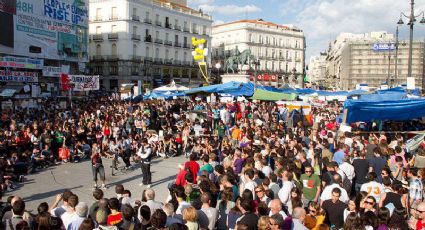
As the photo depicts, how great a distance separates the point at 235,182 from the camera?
308 inches

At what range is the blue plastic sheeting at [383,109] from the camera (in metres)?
14.1

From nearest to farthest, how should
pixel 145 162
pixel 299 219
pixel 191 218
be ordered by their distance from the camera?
pixel 191 218 → pixel 299 219 → pixel 145 162

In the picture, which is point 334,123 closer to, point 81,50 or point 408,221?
point 408,221

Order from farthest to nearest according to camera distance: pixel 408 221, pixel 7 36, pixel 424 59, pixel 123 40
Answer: pixel 424 59
pixel 123 40
pixel 7 36
pixel 408 221

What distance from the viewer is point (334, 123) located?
1878cm

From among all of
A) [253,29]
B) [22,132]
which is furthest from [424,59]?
[22,132]

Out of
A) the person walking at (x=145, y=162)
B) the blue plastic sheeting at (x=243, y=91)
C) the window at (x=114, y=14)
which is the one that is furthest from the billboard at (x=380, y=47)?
the person walking at (x=145, y=162)

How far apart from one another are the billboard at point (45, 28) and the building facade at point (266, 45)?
3893 centimetres

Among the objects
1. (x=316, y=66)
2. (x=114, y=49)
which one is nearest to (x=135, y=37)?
(x=114, y=49)

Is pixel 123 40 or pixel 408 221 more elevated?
pixel 123 40

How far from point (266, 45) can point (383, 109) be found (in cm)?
6816

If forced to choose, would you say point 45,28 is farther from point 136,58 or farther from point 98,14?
point 98,14

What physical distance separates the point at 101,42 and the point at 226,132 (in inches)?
1764

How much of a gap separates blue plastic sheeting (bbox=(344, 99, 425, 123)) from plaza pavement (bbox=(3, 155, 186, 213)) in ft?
21.8
